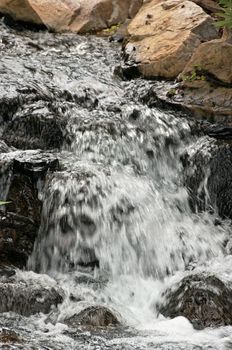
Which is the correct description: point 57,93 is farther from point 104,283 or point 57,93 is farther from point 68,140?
point 104,283

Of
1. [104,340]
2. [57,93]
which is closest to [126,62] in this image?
[57,93]

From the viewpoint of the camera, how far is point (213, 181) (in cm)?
823

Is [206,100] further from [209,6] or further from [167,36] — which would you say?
[209,6]

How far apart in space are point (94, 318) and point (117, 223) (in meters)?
2.08

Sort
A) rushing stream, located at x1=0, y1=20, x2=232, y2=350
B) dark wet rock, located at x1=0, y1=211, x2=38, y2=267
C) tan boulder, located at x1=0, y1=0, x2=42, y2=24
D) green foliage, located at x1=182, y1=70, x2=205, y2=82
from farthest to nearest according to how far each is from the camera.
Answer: tan boulder, located at x1=0, y1=0, x2=42, y2=24, green foliage, located at x1=182, y1=70, x2=205, y2=82, dark wet rock, located at x1=0, y1=211, x2=38, y2=267, rushing stream, located at x1=0, y1=20, x2=232, y2=350

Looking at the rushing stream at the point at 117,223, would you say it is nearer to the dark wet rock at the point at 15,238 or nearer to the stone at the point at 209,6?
the dark wet rock at the point at 15,238

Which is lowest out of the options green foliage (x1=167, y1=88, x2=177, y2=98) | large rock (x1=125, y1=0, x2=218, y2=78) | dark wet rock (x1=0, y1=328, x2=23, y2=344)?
dark wet rock (x1=0, y1=328, x2=23, y2=344)

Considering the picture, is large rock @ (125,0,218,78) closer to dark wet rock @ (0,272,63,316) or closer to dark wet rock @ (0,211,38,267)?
dark wet rock @ (0,211,38,267)

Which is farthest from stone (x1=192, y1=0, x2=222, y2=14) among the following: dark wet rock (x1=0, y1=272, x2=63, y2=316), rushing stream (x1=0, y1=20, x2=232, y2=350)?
dark wet rock (x1=0, y1=272, x2=63, y2=316)

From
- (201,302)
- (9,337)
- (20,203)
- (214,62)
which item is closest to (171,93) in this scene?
(214,62)

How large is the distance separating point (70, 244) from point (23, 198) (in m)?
0.87

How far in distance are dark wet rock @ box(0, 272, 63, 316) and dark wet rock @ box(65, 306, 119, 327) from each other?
37 centimetres

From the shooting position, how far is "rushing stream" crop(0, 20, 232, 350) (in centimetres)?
508

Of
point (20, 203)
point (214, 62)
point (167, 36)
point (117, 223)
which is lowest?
point (117, 223)
